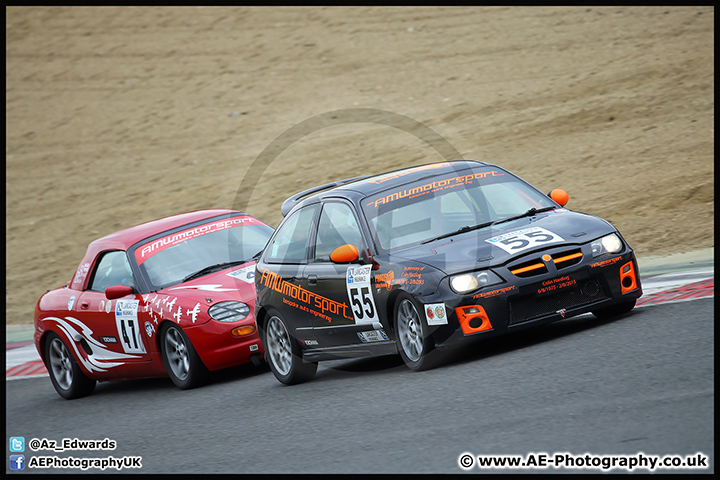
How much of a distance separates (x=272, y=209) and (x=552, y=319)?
422 inches

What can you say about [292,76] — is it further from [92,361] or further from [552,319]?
[552,319]

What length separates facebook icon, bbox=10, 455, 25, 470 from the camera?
7.07 m

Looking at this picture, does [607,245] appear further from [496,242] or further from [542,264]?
[496,242]

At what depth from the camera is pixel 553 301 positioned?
7.12 meters

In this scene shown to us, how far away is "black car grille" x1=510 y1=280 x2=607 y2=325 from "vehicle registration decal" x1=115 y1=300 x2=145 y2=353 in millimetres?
4202

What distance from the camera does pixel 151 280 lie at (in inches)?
381

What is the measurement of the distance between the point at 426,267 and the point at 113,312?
4107 millimetres

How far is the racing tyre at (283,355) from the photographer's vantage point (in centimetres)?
838

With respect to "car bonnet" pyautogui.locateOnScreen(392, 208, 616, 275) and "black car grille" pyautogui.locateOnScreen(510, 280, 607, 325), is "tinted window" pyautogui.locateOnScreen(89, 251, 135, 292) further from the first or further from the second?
"black car grille" pyautogui.locateOnScreen(510, 280, 607, 325)

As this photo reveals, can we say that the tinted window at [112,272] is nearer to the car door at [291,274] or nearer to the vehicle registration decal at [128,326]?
the vehicle registration decal at [128,326]

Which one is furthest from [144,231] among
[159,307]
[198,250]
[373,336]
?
[373,336]

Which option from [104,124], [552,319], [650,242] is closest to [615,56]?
[650,242]

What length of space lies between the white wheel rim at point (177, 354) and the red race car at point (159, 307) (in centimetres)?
1

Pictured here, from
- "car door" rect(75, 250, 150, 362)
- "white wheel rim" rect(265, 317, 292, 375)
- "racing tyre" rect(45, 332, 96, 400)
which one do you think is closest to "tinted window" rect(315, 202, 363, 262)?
"white wheel rim" rect(265, 317, 292, 375)
